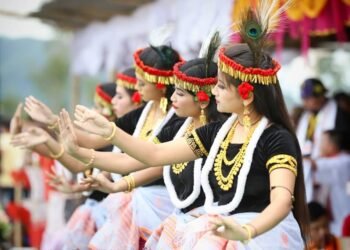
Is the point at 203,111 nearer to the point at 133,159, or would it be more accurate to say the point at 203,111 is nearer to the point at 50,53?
the point at 133,159

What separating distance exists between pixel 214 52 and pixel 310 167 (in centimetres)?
311

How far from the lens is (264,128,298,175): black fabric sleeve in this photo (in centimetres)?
364

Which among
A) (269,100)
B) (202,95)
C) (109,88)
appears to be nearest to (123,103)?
(109,88)

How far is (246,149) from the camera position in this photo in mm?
3803

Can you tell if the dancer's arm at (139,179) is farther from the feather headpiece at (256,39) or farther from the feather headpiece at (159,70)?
the feather headpiece at (256,39)

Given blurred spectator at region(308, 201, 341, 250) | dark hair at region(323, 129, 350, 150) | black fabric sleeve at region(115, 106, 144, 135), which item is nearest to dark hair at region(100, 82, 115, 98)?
black fabric sleeve at region(115, 106, 144, 135)

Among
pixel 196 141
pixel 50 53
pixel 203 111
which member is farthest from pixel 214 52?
pixel 50 53

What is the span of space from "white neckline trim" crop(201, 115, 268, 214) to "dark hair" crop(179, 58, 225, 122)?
1.74 feet

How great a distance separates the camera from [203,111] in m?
4.56

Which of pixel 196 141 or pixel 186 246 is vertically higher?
pixel 196 141

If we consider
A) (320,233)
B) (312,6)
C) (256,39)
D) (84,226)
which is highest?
(256,39)

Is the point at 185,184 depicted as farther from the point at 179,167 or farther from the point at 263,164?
the point at 263,164

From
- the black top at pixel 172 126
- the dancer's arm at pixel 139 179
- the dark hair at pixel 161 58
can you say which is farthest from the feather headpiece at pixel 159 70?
the dancer's arm at pixel 139 179

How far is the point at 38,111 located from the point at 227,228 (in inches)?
59.5
